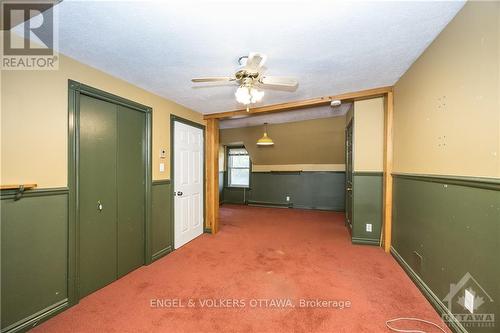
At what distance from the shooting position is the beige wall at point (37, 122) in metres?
1.60

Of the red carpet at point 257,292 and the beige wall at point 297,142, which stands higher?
the beige wall at point 297,142

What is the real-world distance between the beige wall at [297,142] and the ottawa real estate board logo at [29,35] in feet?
15.4

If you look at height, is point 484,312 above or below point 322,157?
below

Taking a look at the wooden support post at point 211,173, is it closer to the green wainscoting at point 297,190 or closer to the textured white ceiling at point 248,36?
the textured white ceiling at point 248,36

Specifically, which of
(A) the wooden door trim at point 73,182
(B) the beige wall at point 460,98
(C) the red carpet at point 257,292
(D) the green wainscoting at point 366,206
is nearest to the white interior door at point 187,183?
(C) the red carpet at point 257,292

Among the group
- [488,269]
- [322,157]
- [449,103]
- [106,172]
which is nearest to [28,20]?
[106,172]

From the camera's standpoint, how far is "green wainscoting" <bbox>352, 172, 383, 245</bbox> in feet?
10.7

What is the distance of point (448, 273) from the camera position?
1.69 m

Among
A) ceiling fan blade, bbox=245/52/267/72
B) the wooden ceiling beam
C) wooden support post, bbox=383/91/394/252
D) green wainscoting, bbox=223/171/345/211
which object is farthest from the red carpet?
green wainscoting, bbox=223/171/345/211

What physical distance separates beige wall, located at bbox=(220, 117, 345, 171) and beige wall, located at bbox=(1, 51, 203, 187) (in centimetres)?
440

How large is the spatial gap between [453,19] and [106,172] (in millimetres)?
3401

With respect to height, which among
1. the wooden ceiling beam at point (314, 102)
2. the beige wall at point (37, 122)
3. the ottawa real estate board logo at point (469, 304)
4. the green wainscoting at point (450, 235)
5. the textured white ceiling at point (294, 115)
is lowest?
the ottawa real estate board logo at point (469, 304)

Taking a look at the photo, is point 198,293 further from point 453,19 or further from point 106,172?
point 453,19

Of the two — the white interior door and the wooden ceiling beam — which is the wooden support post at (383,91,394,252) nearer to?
the wooden ceiling beam
